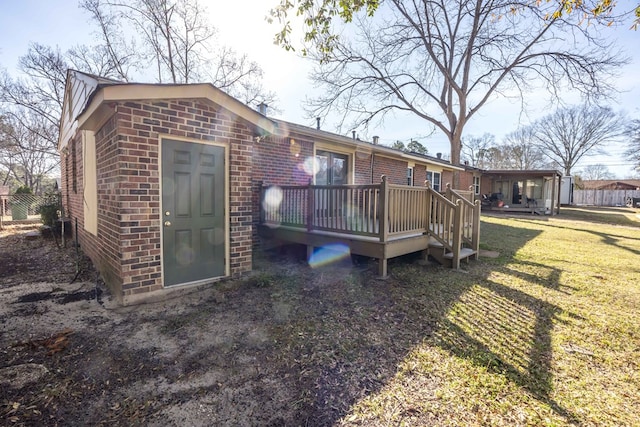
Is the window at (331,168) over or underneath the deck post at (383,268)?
over

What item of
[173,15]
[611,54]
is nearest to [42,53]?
[173,15]

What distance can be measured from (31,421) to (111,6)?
67.3 feet

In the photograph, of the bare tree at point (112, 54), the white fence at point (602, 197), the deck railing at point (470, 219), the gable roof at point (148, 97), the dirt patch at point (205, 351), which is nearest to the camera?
the dirt patch at point (205, 351)

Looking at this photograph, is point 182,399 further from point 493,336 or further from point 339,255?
point 339,255

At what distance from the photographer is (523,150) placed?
42219 mm

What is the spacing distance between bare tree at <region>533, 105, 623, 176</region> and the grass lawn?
40.6 m

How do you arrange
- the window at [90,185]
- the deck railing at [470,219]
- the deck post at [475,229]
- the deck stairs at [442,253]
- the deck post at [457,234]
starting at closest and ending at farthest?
the window at [90,185], the deck post at [457,234], the deck stairs at [442,253], the deck railing at [470,219], the deck post at [475,229]

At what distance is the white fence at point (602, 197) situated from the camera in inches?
1416

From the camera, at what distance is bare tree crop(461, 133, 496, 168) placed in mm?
43188

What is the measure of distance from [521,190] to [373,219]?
78.2 feet

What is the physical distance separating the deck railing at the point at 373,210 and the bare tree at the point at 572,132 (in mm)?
39674

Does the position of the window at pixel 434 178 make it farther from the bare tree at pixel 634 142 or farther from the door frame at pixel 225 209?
the bare tree at pixel 634 142

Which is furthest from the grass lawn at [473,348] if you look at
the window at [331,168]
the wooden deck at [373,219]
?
the window at [331,168]

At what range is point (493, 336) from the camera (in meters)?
3.24
